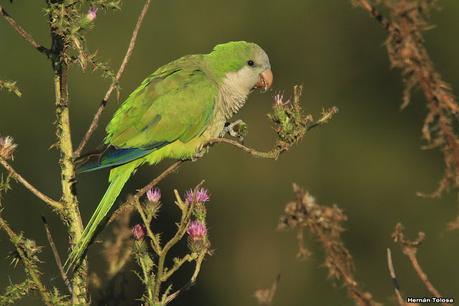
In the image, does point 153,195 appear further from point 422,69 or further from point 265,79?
point 265,79

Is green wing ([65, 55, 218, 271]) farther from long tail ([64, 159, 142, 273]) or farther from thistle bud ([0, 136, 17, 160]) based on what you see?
thistle bud ([0, 136, 17, 160])

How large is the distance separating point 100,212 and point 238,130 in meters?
0.67

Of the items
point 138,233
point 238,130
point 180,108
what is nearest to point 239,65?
point 180,108

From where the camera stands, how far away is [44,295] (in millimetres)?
2260

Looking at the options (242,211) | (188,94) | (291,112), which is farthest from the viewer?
(242,211)

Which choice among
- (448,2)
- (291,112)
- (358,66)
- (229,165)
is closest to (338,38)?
(358,66)

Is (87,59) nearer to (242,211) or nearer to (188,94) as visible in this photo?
(188,94)

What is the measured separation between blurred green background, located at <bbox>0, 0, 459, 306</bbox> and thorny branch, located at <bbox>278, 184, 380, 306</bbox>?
572 centimetres

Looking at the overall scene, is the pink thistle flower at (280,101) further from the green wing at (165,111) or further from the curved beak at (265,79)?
the curved beak at (265,79)

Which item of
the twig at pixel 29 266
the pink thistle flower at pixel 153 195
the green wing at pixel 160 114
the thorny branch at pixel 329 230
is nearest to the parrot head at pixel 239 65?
the green wing at pixel 160 114

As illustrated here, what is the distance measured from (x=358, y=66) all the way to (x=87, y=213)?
10.7 ft

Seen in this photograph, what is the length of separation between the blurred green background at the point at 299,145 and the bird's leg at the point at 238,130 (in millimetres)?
3809

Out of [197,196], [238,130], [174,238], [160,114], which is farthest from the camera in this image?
[160,114]

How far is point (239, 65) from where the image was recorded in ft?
13.6
